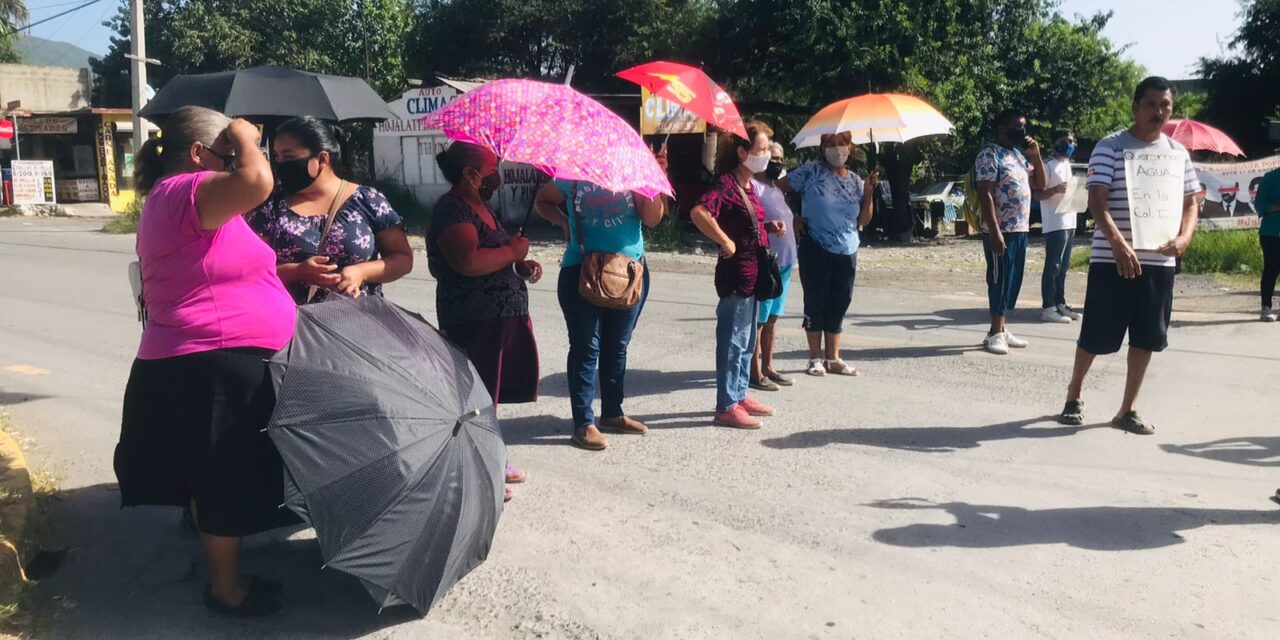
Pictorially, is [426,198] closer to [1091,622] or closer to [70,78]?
[1091,622]

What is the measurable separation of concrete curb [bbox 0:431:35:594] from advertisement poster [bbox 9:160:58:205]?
91.6 feet

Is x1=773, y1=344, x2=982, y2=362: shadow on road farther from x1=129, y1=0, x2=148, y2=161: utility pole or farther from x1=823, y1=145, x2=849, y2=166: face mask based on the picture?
x1=129, y1=0, x2=148, y2=161: utility pole

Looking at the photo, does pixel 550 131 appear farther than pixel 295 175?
Yes

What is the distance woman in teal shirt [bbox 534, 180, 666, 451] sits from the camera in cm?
523

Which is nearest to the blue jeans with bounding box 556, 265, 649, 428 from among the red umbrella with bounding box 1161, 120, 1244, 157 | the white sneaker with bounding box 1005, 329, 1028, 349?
the white sneaker with bounding box 1005, 329, 1028, 349

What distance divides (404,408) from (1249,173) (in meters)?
15.1

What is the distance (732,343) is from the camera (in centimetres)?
588

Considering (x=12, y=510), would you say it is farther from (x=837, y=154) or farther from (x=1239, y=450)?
(x=1239, y=450)

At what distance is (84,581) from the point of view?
13.0 ft

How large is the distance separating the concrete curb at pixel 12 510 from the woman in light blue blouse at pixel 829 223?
185 inches

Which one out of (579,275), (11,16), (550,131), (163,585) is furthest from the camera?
(11,16)

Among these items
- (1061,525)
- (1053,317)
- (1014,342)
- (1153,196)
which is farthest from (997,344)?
(1061,525)

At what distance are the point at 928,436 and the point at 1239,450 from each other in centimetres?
163

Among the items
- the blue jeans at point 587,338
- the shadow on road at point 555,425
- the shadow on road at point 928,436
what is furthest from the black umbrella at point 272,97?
the shadow on road at point 928,436
